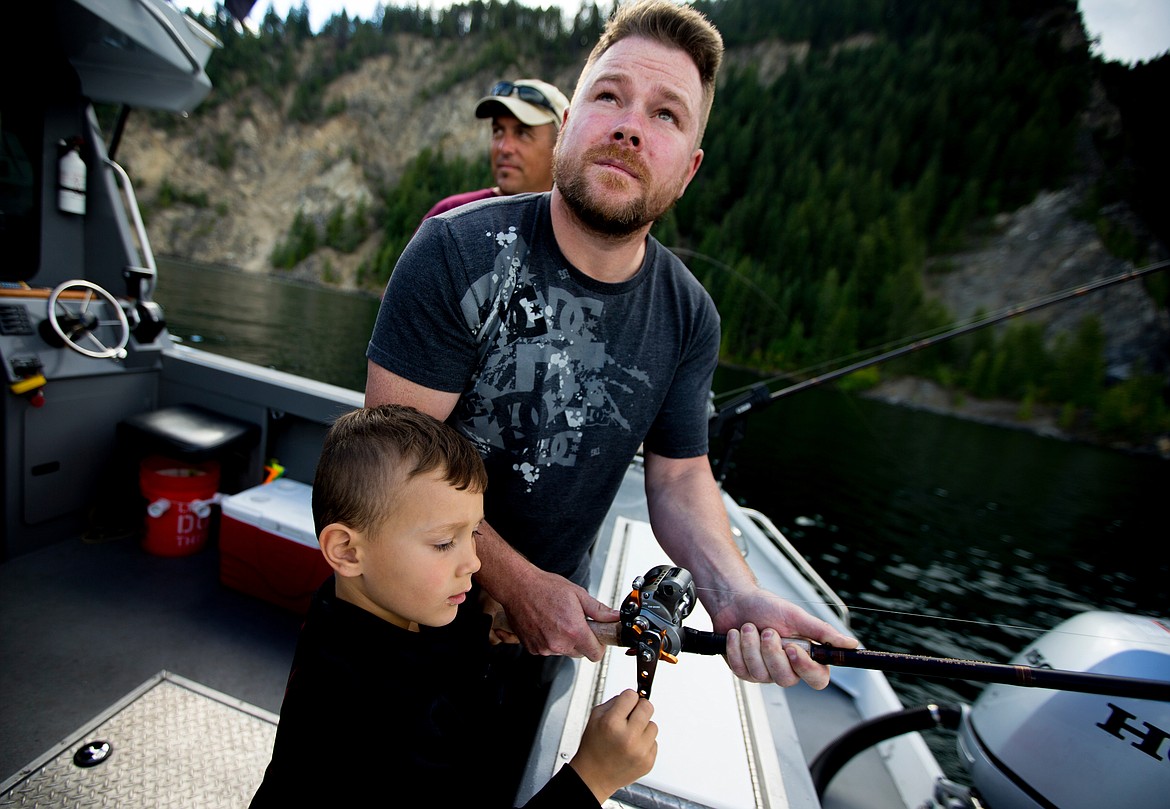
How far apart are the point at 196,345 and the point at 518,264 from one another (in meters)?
14.9

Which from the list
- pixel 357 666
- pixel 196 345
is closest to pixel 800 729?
pixel 357 666

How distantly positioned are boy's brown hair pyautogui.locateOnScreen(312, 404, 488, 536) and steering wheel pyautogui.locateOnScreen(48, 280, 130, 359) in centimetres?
254

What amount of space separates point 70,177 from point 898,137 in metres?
84.8

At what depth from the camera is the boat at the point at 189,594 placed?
167 cm

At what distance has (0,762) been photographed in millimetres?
1944

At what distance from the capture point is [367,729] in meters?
0.99

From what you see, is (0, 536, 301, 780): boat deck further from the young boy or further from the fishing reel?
the fishing reel

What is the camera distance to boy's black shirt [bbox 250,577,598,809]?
0.96 meters

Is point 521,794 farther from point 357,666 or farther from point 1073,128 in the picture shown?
point 1073,128

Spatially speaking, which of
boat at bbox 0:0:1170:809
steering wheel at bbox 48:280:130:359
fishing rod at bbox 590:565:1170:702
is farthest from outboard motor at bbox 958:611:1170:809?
steering wheel at bbox 48:280:130:359

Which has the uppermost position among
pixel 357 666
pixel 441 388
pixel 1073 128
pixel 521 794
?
pixel 1073 128

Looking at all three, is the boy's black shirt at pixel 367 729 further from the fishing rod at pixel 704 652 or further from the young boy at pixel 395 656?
the fishing rod at pixel 704 652

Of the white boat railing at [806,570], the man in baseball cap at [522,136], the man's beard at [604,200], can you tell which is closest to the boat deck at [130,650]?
the white boat railing at [806,570]

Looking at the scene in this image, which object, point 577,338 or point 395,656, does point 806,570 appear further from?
point 395,656
